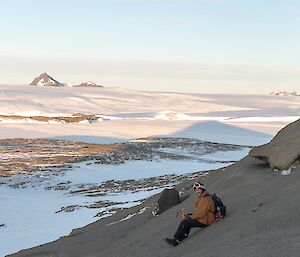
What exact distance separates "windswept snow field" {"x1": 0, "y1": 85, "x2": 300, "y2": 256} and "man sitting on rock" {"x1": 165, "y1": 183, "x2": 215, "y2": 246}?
14079 millimetres

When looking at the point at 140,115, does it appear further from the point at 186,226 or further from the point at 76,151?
the point at 186,226

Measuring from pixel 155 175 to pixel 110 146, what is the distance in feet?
78.0

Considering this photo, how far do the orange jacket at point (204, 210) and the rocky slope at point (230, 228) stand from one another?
0.22 m

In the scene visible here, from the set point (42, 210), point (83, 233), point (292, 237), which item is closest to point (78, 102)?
point (42, 210)

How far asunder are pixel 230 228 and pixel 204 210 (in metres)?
0.78

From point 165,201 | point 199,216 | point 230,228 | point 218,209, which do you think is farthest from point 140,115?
point 230,228

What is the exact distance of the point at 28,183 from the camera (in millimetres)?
46562

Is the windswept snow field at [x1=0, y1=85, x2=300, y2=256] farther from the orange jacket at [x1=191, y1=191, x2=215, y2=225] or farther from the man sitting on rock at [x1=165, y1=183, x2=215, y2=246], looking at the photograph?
the orange jacket at [x1=191, y1=191, x2=215, y2=225]

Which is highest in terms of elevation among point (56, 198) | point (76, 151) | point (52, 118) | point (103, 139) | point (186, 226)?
point (186, 226)

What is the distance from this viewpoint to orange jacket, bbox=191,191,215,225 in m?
12.0

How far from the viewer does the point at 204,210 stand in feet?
40.4

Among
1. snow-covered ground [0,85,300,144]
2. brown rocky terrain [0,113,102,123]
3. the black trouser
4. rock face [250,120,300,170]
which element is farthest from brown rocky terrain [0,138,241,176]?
the black trouser

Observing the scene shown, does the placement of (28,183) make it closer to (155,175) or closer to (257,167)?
(155,175)

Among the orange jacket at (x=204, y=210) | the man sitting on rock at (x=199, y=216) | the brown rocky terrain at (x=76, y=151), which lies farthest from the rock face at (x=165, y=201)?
the brown rocky terrain at (x=76, y=151)
